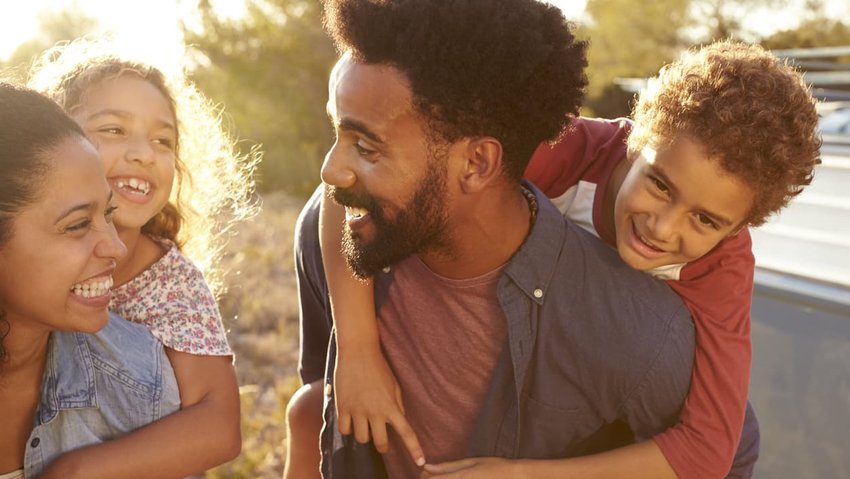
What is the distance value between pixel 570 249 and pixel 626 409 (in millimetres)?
418

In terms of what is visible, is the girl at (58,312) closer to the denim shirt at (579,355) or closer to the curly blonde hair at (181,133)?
the curly blonde hair at (181,133)

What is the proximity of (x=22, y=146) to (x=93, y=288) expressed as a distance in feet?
1.13

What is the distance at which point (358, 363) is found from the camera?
2361 mm

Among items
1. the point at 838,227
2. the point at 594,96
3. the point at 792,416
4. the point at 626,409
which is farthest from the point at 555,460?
the point at 594,96

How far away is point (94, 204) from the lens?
2.02m

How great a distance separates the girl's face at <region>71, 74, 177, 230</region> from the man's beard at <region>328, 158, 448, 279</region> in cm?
58

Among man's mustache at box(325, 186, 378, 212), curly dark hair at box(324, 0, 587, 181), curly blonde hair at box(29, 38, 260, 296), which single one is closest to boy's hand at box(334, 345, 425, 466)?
man's mustache at box(325, 186, 378, 212)

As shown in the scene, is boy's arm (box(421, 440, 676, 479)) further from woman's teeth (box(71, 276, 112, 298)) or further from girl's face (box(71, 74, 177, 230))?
girl's face (box(71, 74, 177, 230))

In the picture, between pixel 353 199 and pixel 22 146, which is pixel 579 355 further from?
pixel 22 146

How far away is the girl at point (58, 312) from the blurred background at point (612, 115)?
57cm

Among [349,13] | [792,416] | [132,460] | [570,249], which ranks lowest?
[792,416]

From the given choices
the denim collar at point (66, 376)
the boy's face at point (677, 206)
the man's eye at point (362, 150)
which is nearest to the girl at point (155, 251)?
the denim collar at point (66, 376)

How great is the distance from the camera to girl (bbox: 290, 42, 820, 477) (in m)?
2.08

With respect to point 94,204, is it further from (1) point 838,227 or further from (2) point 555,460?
(1) point 838,227
